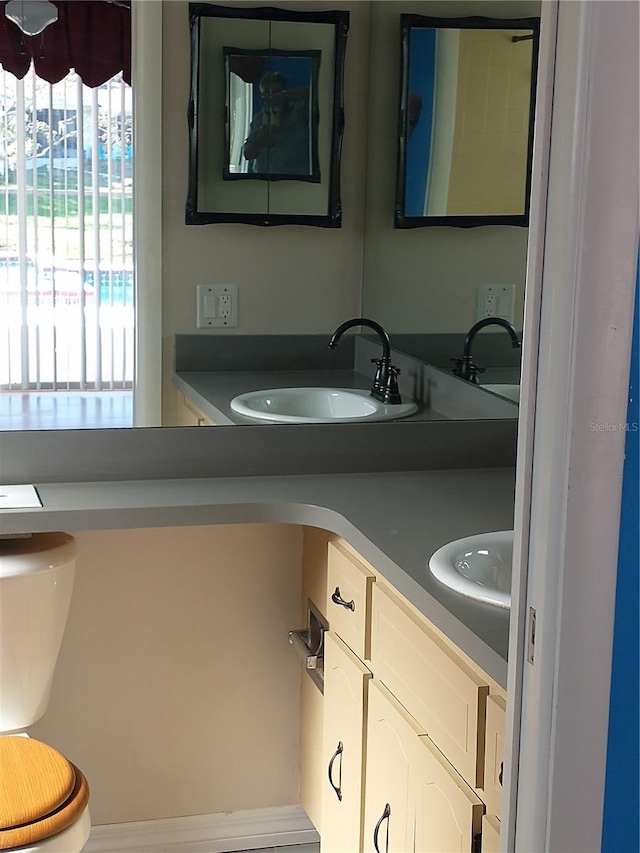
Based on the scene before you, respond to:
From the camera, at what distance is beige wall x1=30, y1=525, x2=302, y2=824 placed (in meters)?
2.41

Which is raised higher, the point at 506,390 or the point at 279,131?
the point at 279,131

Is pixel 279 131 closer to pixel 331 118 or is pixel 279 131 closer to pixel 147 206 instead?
pixel 331 118

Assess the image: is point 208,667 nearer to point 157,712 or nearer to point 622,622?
point 157,712

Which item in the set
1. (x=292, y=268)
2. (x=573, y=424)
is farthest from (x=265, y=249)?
(x=573, y=424)

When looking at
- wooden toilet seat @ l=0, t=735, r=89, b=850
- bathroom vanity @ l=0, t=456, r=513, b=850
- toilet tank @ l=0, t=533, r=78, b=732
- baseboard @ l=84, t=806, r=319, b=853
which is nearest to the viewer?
bathroom vanity @ l=0, t=456, r=513, b=850

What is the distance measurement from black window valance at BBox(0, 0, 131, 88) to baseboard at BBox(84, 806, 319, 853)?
167 cm

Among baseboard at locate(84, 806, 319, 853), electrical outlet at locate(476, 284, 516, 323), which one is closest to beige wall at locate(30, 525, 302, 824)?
baseboard at locate(84, 806, 319, 853)

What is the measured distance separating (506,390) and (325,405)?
1.35 ft

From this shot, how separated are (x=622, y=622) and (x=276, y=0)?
179 centimetres

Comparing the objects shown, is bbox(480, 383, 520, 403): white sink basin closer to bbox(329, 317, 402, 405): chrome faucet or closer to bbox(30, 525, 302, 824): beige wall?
bbox(329, 317, 402, 405): chrome faucet

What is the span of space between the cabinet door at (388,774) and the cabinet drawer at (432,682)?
38mm

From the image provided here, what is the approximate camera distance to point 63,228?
2172 mm

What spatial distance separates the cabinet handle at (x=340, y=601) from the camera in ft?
6.39

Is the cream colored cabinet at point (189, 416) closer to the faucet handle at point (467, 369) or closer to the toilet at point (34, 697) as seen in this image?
the toilet at point (34, 697)
